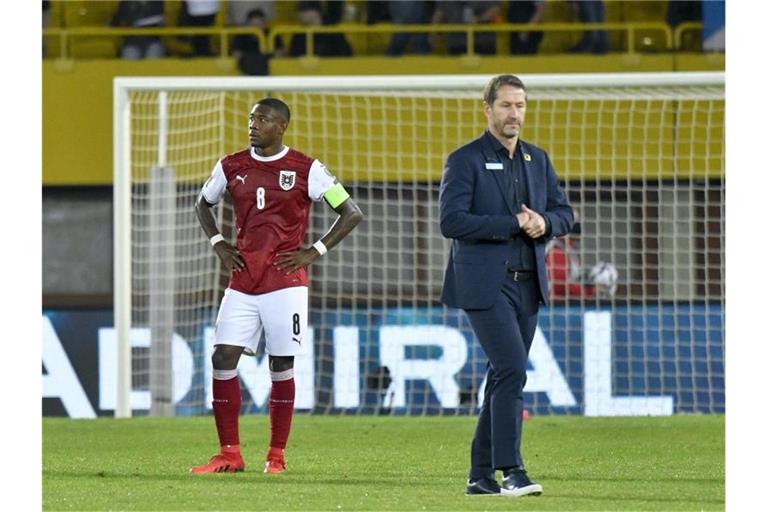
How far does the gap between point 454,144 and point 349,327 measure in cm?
252

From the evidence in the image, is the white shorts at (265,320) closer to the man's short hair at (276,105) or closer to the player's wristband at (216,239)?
the player's wristband at (216,239)

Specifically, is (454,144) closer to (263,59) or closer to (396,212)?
(396,212)

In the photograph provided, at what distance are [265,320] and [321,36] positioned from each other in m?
10.2

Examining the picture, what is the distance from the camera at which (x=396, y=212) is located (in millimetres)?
15945

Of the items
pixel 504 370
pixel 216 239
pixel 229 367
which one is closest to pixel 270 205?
pixel 216 239

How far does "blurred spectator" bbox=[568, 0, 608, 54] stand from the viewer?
1705 centimetres

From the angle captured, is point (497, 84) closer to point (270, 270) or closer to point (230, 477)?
point (270, 270)

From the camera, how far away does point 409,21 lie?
684 inches

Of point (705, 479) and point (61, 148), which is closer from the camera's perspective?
point (705, 479)

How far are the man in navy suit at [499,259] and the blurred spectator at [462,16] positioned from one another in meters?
10.9

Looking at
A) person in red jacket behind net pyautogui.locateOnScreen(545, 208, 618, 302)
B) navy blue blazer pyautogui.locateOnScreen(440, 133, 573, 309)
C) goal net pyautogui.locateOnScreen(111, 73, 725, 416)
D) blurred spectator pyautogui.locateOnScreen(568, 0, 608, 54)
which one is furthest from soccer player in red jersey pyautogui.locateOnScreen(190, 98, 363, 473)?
blurred spectator pyautogui.locateOnScreen(568, 0, 608, 54)

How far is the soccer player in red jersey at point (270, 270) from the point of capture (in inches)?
299

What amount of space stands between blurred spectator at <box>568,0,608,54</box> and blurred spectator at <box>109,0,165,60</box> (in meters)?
4.48
